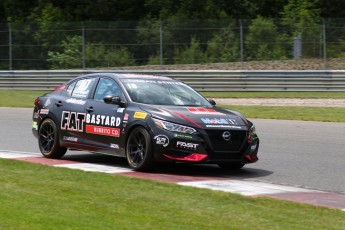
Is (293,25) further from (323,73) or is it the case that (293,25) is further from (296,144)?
(296,144)

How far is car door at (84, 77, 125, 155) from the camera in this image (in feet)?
37.3

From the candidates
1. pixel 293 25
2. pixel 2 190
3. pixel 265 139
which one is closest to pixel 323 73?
pixel 293 25

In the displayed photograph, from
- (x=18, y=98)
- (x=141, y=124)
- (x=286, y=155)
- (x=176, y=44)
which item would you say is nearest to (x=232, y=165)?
(x=141, y=124)

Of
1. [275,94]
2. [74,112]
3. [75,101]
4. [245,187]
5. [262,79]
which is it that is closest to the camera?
[245,187]

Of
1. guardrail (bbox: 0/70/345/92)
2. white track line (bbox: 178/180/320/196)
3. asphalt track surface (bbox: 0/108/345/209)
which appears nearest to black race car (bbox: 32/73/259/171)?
asphalt track surface (bbox: 0/108/345/209)

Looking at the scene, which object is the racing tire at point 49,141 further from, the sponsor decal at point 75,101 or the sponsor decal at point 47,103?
the sponsor decal at point 75,101

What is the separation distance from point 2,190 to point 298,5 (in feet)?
120

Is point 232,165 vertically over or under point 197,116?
under

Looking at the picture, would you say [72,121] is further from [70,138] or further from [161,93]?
[161,93]

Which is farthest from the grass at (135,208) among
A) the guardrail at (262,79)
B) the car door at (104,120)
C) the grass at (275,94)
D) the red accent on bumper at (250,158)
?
the guardrail at (262,79)

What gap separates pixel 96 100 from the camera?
11914 millimetres

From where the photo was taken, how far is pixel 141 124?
35.7 feet

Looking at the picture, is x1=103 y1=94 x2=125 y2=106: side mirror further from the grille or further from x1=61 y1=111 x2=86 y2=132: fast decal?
the grille

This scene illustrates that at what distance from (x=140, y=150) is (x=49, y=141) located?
7.21 feet
